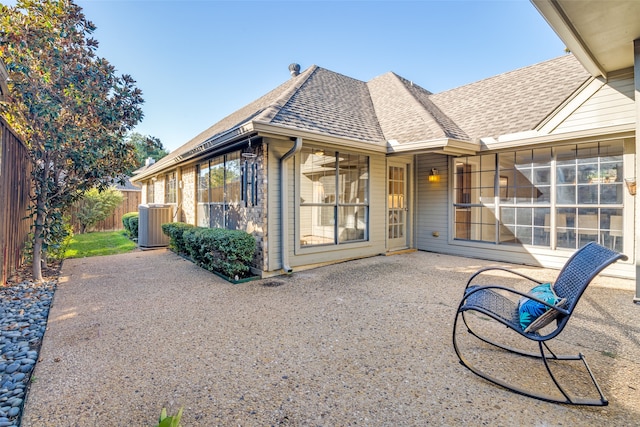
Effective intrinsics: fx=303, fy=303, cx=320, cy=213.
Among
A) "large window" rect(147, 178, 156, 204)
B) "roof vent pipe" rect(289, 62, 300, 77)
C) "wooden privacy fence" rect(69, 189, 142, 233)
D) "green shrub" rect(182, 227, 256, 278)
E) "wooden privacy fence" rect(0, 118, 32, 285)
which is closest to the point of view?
"wooden privacy fence" rect(0, 118, 32, 285)

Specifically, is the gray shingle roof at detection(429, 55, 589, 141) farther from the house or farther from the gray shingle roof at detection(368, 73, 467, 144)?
the gray shingle roof at detection(368, 73, 467, 144)

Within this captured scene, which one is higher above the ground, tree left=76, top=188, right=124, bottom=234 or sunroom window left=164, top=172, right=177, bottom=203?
sunroom window left=164, top=172, right=177, bottom=203

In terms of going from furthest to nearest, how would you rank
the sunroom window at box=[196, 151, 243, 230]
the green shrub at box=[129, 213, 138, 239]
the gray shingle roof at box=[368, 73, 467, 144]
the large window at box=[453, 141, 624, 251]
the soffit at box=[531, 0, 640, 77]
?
the green shrub at box=[129, 213, 138, 239] → the sunroom window at box=[196, 151, 243, 230] → the gray shingle roof at box=[368, 73, 467, 144] → the large window at box=[453, 141, 624, 251] → the soffit at box=[531, 0, 640, 77]

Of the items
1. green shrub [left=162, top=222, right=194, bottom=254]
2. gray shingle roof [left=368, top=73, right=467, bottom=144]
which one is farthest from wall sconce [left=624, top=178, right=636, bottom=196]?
green shrub [left=162, top=222, right=194, bottom=254]

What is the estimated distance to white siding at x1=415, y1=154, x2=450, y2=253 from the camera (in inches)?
297

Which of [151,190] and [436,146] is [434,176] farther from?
[151,190]

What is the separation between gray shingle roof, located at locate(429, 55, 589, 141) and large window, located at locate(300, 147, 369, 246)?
8.70 ft

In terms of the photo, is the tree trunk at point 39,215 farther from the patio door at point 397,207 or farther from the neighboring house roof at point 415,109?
the patio door at point 397,207

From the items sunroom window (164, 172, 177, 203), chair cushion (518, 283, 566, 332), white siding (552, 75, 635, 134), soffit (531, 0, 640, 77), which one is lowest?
chair cushion (518, 283, 566, 332)

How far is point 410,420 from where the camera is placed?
1.91m

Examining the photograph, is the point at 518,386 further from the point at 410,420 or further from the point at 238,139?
the point at 238,139

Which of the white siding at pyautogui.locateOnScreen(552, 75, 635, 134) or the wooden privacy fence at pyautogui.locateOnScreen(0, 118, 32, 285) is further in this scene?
the white siding at pyautogui.locateOnScreen(552, 75, 635, 134)

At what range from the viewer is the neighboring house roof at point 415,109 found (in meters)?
6.00

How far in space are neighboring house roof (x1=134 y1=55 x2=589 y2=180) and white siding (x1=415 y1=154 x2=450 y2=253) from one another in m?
1.05
